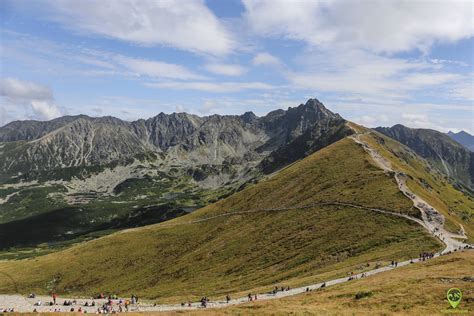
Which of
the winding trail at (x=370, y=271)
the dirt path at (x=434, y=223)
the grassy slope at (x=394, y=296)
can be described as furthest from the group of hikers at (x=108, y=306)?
the dirt path at (x=434, y=223)

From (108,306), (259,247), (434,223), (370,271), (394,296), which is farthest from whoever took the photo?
(259,247)

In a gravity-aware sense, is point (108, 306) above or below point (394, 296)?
below

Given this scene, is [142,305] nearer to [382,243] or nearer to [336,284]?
[336,284]

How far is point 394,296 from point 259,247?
77617 millimetres

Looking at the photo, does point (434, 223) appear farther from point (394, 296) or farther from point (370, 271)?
point (394, 296)

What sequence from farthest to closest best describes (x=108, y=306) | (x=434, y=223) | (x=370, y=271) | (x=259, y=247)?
(x=259, y=247) < (x=434, y=223) < (x=108, y=306) < (x=370, y=271)

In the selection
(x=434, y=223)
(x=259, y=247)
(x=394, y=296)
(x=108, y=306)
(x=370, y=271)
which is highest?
(x=434, y=223)

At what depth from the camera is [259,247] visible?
12769cm

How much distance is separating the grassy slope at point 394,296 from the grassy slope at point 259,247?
60.7ft

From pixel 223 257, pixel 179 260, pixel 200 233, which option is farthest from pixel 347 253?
pixel 200 233

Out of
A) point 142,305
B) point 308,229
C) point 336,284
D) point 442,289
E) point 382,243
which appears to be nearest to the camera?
point 442,289

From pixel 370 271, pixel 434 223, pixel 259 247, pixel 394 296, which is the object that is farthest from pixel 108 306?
pixel 434 223

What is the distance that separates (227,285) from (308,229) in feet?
116

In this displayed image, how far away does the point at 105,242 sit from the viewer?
195750 millimetres
